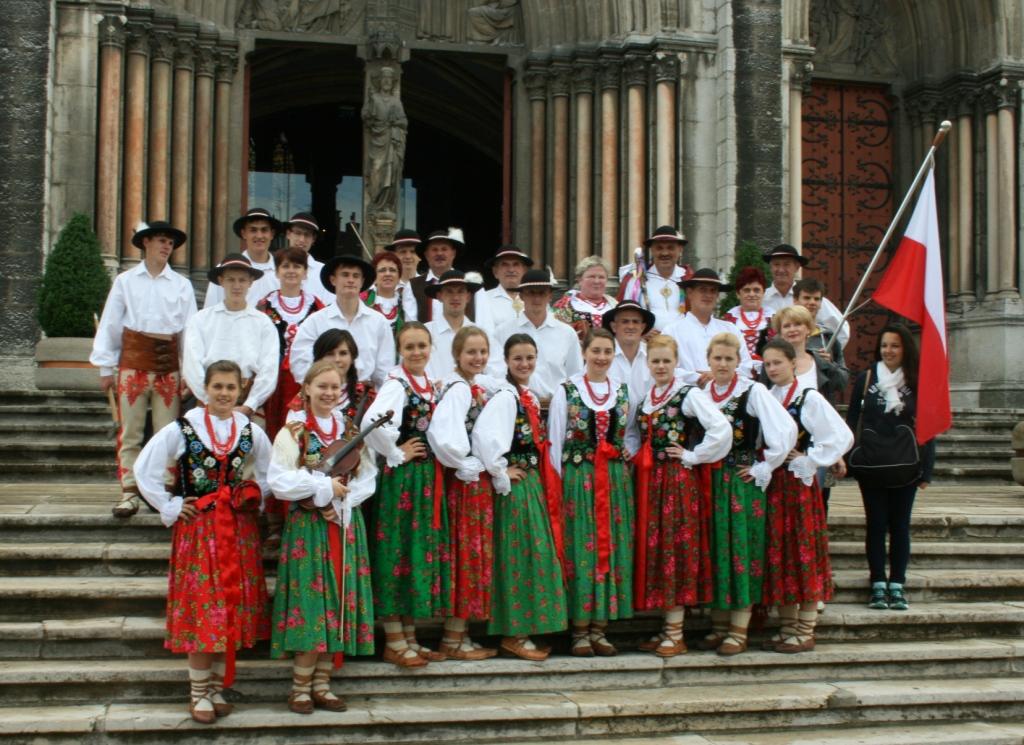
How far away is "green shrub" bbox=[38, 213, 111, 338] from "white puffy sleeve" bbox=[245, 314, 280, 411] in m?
4.11

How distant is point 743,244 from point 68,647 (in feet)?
26.4

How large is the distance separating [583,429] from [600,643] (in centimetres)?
105

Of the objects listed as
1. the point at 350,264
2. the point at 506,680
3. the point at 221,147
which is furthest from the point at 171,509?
the point at 221,147

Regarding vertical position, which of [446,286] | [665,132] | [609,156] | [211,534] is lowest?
[211,534]

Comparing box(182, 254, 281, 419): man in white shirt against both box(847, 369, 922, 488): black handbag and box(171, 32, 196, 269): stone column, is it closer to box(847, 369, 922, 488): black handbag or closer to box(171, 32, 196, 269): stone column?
box(847, 369, 922, 488): black handbag

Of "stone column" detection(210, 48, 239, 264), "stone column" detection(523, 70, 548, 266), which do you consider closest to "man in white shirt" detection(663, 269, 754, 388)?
"stone column" detection(523, 70, 548, 266)

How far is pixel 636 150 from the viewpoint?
40.8 feet

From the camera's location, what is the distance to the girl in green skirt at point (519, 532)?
5656mm

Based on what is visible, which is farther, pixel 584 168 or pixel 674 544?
pixel 584 168

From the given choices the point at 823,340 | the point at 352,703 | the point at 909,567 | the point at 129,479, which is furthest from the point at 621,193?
the point at 352,703

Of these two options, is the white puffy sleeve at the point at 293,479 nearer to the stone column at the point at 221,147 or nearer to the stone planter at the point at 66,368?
the stone planter at the point at 66,368

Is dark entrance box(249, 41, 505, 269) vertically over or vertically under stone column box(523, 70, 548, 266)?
over

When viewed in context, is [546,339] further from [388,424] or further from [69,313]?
[69,313]

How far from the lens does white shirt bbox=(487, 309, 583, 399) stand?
660 centimetres
